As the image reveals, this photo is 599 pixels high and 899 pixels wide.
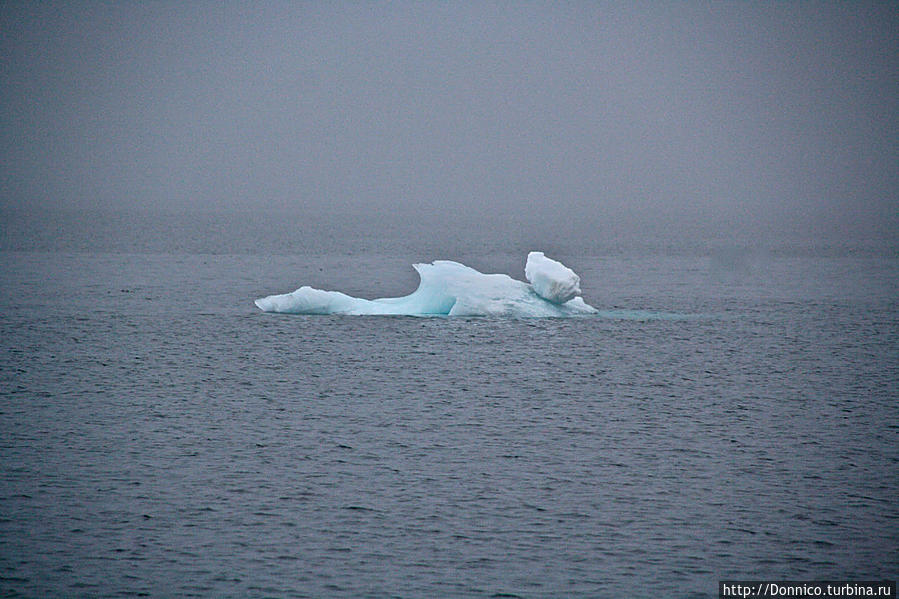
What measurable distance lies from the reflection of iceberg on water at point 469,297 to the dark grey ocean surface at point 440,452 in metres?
0.88

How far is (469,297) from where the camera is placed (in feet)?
161

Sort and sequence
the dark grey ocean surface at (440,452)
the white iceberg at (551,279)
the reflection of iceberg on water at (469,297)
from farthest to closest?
the reflection of iceberg on water at (469,297) → the white iceberg at (551,279) → the dark grey ocean surface at (440,452)

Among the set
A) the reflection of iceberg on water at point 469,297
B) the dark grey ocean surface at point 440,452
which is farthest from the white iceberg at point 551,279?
the dark grey ocean surface at point 440,452

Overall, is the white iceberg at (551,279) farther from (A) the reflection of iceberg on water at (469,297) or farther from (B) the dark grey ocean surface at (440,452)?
(B) the dark grey ocean surface at (440,452)

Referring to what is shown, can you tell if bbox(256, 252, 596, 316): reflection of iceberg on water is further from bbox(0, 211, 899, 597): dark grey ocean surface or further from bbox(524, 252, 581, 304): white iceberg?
bbox(0, 211, 899, 597): dark grey ocean surface

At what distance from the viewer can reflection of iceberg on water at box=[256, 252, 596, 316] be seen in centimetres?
4747

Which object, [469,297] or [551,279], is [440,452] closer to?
[551,279]

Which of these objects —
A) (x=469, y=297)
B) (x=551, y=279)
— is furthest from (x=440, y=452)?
(x=469, y=297)

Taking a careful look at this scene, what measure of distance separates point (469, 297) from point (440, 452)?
901 inches

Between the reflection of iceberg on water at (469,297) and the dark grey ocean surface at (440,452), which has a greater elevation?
the reflection of iceberg on water at (469,297)

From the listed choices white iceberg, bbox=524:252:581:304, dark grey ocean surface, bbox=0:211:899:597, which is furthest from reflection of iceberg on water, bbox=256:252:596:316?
dark grey ocean surface, bbox=0:211:899:597

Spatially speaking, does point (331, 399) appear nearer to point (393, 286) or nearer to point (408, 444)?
point (408, 444)

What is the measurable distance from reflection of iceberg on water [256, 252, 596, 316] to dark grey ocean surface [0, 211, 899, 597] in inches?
34.8

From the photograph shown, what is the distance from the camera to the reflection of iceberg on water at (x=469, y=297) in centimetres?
4747
